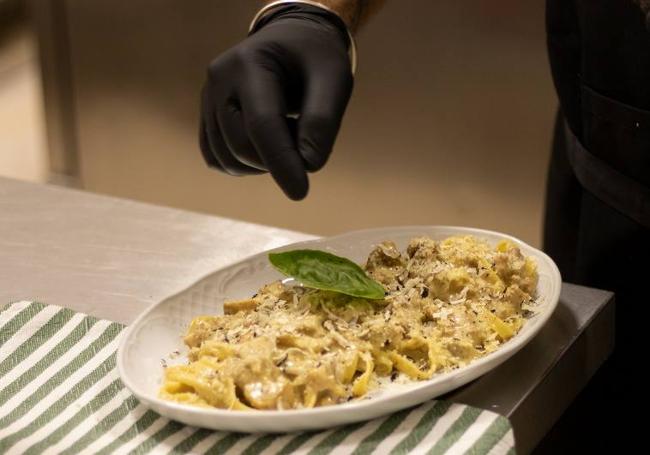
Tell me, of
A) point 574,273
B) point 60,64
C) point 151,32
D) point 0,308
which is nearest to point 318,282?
point 0,308

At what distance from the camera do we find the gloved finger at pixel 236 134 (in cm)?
126

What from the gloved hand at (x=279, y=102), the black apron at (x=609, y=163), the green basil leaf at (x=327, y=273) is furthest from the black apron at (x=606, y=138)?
Result: the green basil leaf at (x=327, y=273)

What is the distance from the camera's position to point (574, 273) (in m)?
1.72

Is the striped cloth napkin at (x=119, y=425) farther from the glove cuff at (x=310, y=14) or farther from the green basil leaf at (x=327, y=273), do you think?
the glove cuff at (x=310, y=14)

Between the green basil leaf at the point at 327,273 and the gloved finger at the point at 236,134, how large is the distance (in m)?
0.14

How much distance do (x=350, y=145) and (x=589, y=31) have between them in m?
1.30

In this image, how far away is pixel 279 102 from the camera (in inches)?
48.3

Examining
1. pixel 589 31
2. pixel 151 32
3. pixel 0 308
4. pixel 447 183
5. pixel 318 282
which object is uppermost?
pixel 589 31

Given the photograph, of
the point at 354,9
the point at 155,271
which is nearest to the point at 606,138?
the point at 354,9

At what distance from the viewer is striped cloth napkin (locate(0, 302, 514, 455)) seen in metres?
0.99

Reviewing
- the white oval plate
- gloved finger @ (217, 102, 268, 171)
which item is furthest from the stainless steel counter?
gloved finger @ (217, 102, 268, 171)

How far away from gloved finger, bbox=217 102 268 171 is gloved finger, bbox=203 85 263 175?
2cm

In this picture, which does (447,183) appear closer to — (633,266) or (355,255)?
(633,266)

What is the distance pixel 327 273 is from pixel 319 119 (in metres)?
0.18
